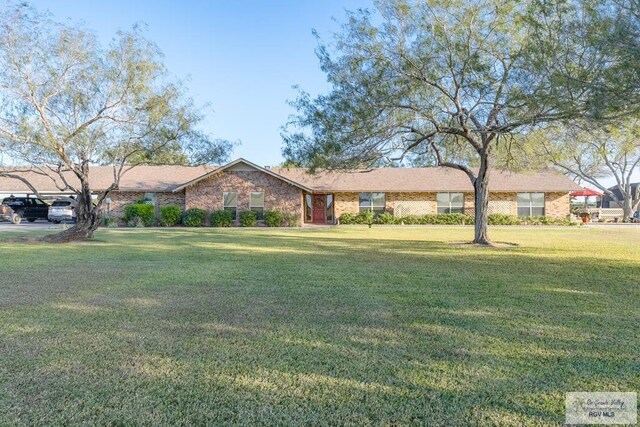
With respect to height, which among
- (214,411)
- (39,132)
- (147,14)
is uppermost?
(147,14)

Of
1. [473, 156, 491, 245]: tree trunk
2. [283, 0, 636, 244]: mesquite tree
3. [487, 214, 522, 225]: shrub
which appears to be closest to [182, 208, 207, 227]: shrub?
[283, 0, 636, 244]: mesquite tree

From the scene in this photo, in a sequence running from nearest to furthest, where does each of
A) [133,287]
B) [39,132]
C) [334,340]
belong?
[334,340]
[133,287]
[39,132]

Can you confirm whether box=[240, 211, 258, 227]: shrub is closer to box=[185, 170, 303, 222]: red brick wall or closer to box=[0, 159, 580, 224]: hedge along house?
box=[0, 159, 580, 224]: hedge along house

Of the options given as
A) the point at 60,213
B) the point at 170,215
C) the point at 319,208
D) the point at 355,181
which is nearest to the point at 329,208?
the point at 319,208

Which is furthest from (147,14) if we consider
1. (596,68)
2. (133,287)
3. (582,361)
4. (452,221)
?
(452,221)

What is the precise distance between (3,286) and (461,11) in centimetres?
1242

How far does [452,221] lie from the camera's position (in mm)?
29500

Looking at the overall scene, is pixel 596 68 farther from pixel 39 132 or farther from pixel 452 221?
pixel 452 221

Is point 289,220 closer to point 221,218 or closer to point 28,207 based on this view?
point 221,218

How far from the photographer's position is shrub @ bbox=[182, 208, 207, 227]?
2655 centimetres

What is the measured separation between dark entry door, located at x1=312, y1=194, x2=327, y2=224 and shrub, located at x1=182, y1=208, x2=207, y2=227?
8.60m

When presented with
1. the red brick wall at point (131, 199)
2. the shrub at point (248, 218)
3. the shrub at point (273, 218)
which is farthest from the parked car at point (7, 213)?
the shrub at point (273, 218)

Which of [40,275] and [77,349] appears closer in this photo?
[77,349]

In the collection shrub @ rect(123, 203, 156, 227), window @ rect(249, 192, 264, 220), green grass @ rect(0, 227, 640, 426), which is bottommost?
green grass @ rect(0, 227, 640, 426)
